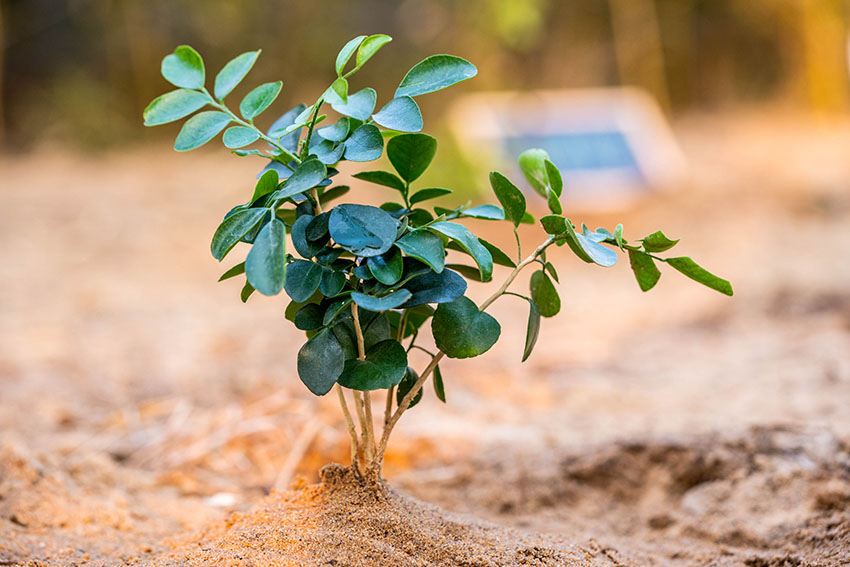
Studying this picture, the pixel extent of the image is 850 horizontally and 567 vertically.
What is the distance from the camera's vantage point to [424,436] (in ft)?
5.96

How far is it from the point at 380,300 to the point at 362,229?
0.30 ft

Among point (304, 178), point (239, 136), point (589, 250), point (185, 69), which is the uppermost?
point (185, 69)

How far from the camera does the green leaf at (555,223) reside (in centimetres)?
88

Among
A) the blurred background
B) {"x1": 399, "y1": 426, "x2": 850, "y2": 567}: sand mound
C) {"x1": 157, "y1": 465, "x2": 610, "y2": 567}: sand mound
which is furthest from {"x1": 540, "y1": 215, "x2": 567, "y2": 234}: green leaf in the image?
the blurred background

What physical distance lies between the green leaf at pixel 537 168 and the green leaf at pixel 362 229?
0.21 metres

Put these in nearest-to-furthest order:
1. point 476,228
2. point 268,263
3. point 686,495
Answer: point 268,263 → point 686,495 → point 476,228

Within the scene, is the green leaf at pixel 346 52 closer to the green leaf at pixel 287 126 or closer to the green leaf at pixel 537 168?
the green leaf at pixel 287 126

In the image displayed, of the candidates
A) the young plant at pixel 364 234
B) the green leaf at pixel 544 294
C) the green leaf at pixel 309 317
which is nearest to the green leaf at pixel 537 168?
the young plant at pixel 364 234

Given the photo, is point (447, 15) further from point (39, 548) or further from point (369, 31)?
point (39, 548)

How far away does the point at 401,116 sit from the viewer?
0.89m

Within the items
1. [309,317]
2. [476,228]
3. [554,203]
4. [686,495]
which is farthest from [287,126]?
[476,228]

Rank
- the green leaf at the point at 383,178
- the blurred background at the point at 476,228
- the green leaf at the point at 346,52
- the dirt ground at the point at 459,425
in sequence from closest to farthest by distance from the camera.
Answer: the green leaf at the point at 346,52, the green leaf at the point at 383,178, the dirt ground at the point at 459,425, the blurred background at the point at 476,228

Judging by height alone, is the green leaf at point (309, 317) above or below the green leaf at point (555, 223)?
below

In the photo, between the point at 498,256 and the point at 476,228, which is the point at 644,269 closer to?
the point at 498,256
